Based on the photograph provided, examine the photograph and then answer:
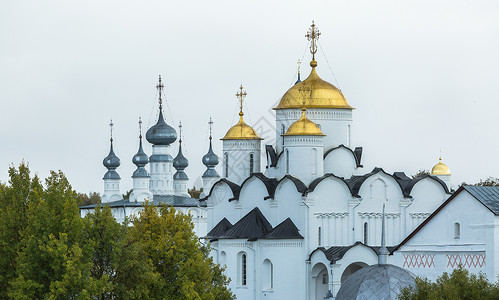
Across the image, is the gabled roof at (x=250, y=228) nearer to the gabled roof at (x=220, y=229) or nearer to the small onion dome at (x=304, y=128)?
the gabled roof at (x=220, y=229)

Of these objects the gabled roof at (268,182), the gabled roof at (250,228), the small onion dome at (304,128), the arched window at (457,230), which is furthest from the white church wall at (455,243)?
the gabled roof at (268,182)

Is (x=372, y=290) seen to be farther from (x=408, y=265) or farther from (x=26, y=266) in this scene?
(x=26, y=266)

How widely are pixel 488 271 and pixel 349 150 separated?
13597mm

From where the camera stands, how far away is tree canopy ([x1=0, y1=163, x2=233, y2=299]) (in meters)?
26.3

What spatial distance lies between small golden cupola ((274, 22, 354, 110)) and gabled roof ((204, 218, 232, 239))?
4.48 m

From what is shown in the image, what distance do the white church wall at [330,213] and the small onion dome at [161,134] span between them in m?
27.1

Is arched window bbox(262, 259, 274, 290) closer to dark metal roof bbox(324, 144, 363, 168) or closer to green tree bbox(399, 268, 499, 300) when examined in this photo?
dark metal roof bbox(324, 144, 363, 168)

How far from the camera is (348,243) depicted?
137 feet

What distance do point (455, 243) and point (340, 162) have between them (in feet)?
40.4

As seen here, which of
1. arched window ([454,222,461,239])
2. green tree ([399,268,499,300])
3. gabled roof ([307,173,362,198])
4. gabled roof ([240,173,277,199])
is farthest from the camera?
gabled roof ([240,173,277,199])

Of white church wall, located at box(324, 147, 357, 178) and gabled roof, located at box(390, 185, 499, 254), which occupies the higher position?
white church wall, located at box(324, 147, 357, 178)

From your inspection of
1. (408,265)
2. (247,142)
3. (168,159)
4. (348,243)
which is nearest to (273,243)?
(348,243)

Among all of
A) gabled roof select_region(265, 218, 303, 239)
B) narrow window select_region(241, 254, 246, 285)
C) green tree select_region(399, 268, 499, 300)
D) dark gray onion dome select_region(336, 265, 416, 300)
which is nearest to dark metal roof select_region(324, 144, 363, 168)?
gabled roof select_region(265, 218, 303, 239)

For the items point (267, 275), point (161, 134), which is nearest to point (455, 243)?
point (267, 275)
